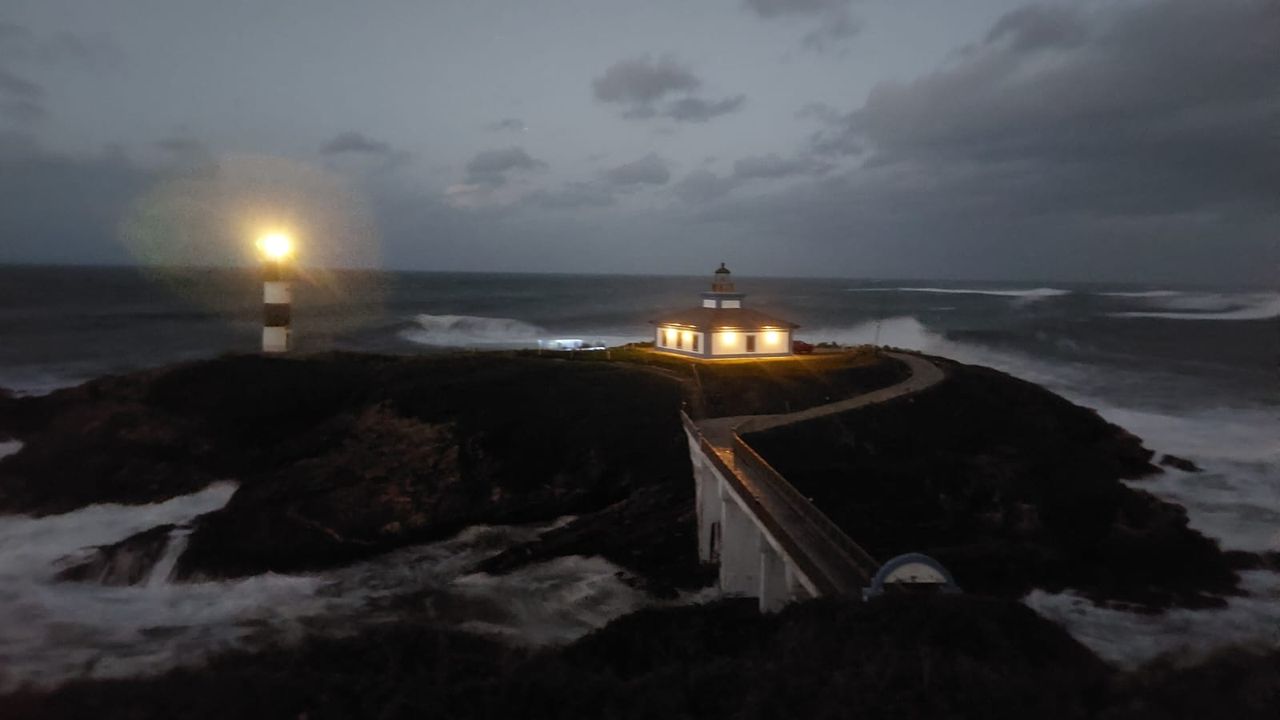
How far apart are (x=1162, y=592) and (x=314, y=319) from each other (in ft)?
267

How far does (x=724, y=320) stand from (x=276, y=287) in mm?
19714

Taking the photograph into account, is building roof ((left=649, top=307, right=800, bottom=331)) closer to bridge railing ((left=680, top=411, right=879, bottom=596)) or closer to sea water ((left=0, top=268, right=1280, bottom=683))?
sea water ((left=0, top=268, right=1280, bottom=683))

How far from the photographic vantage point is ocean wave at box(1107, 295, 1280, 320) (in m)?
103

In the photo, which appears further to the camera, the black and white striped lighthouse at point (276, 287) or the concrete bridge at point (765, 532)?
the black and white striped lighthouse at point (276, 287)

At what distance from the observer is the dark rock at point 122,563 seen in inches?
768

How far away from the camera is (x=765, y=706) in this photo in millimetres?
9273

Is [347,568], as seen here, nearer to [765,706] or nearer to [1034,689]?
[765,706]

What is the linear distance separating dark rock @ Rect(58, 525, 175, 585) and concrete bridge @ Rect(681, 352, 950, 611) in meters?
14.1

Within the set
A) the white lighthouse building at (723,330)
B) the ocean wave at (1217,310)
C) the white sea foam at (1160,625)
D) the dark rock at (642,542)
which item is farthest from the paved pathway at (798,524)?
the ocean wave at (1217,310)

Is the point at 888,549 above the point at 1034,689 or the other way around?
the other way around

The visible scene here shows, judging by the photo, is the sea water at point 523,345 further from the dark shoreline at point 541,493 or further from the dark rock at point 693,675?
the dark rock at point 693,675

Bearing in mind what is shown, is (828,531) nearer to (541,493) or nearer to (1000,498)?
(541,493)

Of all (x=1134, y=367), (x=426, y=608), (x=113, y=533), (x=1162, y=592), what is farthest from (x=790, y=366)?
(x=1134, y=367)

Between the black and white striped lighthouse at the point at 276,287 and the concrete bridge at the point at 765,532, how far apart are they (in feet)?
65.2
